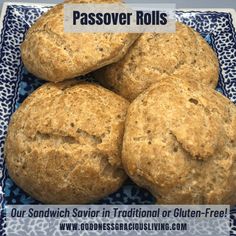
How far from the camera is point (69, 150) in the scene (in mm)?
1750

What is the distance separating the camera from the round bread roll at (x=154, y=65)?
2.01 m

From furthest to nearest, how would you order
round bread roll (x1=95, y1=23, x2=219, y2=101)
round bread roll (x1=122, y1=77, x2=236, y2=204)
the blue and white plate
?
1. round bread roll (x1=95, y1=23, x2=219, y2=101)
2. the blue and white plate
3. round bread roll (x1=122, y1=77, x2=236, y2=204)

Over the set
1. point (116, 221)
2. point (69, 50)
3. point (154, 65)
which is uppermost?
point (69, 50)

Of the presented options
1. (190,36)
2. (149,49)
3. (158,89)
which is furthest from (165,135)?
Result: (190,36)

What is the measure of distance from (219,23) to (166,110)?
1.07 m

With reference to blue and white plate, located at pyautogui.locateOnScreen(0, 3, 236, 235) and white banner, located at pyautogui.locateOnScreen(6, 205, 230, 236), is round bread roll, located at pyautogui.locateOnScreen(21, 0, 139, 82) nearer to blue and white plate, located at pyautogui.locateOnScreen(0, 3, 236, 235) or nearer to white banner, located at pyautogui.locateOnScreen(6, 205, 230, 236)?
blue and white plate, located at pyautogui.locateOnScreen(0, 3, 236, 235)

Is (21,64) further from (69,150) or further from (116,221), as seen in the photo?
(116,221)

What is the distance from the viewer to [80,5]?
2.05 meters

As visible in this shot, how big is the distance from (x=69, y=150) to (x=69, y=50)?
395mm

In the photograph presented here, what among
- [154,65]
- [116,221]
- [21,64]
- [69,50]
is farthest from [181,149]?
[21,64]

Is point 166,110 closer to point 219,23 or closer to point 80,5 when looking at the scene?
point 80,5

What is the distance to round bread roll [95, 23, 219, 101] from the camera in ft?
6.58

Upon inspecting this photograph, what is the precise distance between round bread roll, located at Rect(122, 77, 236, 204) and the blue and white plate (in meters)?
0.24

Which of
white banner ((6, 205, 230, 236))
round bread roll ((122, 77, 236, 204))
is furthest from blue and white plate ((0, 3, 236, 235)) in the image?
round bread roll ((122, 77, 236, 204))
